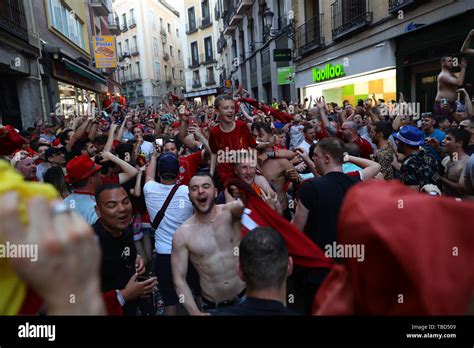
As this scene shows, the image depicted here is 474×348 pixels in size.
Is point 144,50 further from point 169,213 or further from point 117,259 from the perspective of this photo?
point 117,259

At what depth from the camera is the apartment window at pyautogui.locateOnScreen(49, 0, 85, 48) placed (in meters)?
14.7

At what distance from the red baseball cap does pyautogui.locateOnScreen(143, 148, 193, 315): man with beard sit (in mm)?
525

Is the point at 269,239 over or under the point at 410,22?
under

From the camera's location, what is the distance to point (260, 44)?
71.4ft

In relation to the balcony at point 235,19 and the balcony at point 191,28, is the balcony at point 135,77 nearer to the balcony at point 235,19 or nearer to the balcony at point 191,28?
the balcony at point 191,28

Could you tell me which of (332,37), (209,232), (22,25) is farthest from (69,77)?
(209,232)

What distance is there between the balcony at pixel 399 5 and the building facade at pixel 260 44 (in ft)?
14.6

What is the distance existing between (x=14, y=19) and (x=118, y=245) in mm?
10898

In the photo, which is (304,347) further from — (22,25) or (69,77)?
(69,77)

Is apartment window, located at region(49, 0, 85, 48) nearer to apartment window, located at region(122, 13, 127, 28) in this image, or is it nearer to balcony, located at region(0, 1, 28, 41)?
balcony, located at region(0, 1, 28, 41)

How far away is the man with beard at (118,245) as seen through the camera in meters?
2.31

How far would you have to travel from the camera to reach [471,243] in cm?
91

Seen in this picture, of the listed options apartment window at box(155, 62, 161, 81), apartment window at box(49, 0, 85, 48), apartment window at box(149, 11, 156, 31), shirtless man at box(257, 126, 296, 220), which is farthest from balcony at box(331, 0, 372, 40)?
apartment window at box(149, 11, 156, 31)

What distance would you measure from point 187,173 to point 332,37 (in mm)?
10398
